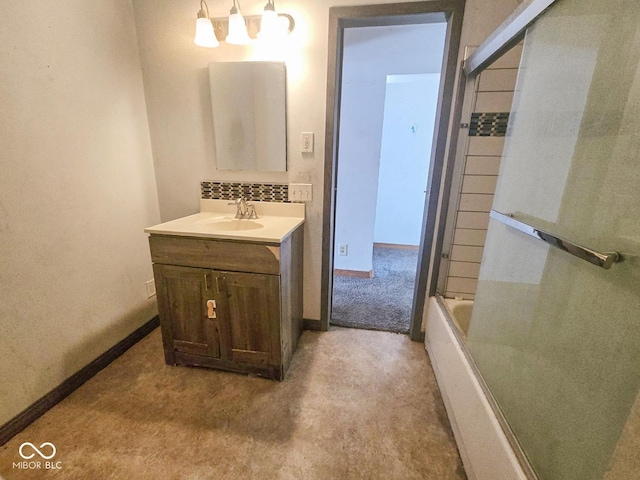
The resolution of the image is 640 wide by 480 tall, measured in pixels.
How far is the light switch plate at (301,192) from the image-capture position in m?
1.76

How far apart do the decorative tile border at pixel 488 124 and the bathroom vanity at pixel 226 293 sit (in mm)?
1138

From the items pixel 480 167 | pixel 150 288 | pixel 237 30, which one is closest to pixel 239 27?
pixel 237 30

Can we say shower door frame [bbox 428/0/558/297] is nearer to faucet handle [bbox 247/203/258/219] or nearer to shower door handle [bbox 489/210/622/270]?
shower door handle [bbox 489/210/622/270]

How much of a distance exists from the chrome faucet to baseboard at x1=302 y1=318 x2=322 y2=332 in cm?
86

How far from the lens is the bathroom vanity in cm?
139

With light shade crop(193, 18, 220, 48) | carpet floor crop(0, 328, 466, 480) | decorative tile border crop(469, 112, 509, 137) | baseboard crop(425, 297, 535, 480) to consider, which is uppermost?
light shade crop(193, 18, 220, 48)

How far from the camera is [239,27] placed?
4.90ft

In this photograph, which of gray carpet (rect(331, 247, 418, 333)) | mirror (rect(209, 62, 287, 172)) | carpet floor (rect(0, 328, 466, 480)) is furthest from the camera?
gray carpet (rect(331, 247, 418, 333))

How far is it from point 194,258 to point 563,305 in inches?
58.4

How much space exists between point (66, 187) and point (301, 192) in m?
1.20

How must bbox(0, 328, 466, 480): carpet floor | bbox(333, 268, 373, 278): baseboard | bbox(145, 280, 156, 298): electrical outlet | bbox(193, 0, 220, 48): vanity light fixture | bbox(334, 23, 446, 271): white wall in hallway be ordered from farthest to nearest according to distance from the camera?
bbox(333, 268, 373, 278): baseboard < bbox(334, 23, 446, 271): white wall in hallway < bbox(145, 280, 156, 298): electrical outlet < bbox(193, 0, 220, 48): vanity light fixture < bbox(0, 328, 466, 480): carpet floor

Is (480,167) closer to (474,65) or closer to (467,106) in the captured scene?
(467,106)

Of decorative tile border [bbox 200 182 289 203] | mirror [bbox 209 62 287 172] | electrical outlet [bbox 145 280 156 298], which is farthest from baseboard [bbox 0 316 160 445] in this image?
mirror [bbox 209 62 287 172]

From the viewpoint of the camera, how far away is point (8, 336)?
1.17 meters
